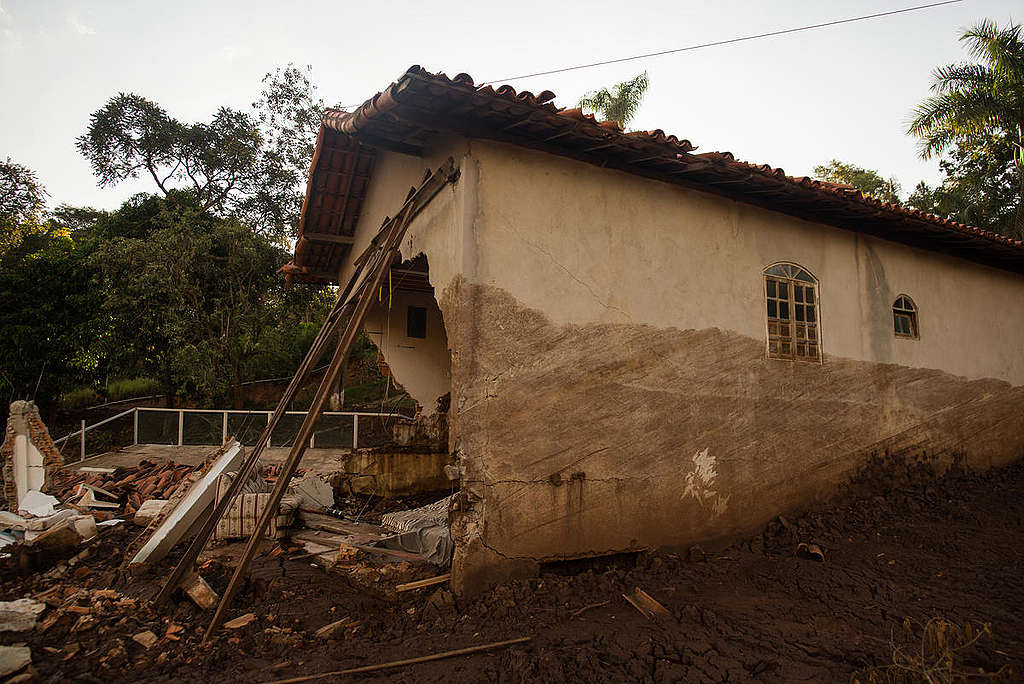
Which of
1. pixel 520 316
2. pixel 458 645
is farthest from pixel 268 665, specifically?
pixel 520 316

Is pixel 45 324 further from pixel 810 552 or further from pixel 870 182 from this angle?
pixel 870 182

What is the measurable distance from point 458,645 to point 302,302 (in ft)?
54.4

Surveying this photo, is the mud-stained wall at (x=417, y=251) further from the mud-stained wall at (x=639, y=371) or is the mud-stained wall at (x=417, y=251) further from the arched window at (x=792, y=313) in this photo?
the arched window at (x=792, y=313)

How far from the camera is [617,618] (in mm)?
4555

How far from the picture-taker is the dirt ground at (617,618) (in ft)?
12.7

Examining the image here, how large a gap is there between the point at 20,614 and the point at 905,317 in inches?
418

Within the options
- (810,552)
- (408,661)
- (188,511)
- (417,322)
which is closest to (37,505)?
(188,511)

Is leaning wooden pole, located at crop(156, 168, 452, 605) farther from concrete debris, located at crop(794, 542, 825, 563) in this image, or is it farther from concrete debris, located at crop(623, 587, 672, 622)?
concrete debris, located at crop(794, 542, 825, 563)

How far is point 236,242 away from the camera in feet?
58.2

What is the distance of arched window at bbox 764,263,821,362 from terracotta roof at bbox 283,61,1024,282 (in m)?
0.77

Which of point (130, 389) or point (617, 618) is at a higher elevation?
point (130, 389)

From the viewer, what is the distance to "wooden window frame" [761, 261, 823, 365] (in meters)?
6.77

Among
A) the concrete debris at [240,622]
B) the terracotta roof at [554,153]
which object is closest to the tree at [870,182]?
the terracotta roof at [554,153]

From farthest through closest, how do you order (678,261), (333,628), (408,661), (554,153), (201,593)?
1. (678,261)
2. (554,153)
3. (201,593)
4. (333,628)
5. (408,661)
